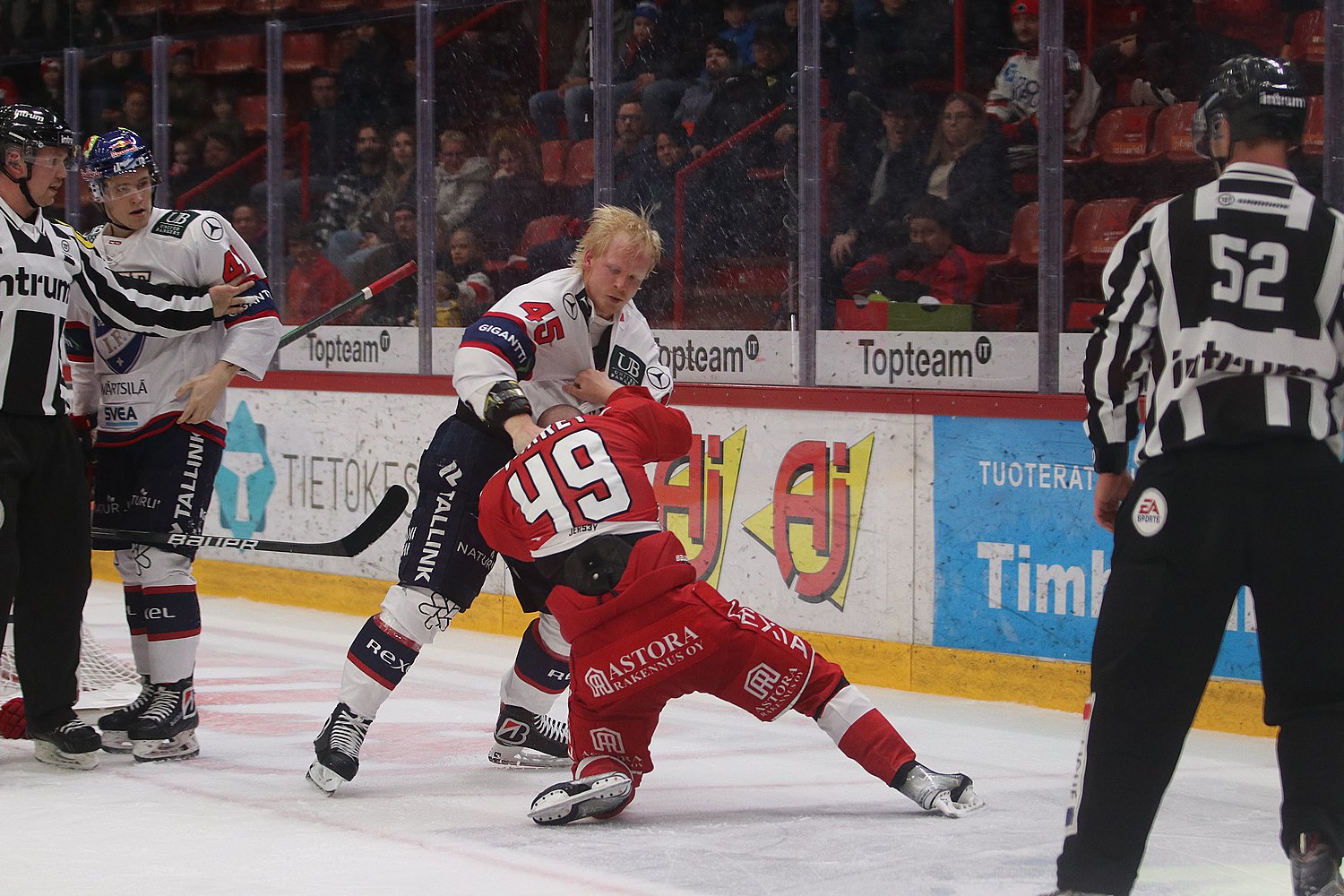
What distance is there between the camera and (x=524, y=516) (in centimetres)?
317

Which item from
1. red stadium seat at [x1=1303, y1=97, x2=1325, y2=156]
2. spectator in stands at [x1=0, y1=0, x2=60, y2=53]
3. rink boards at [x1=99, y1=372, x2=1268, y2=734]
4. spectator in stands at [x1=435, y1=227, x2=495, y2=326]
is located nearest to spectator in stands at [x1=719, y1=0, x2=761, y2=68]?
rink boards at [x1=99, y1=372, x2=1268, y2=734]

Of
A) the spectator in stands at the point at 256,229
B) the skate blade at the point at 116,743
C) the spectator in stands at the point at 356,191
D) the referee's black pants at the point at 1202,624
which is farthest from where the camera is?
the spectator in stands at the point at 256,229

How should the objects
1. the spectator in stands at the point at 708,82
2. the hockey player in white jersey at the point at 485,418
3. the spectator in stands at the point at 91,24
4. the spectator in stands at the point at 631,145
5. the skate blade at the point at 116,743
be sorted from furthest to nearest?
the spectator in stands at the point at 91,24, the spectator in stands at the point at 631,145, the spectator in stands at the point at 708,82, the skate blade at the point at 116,743, the hockey player in white jersey at the point at 485,418

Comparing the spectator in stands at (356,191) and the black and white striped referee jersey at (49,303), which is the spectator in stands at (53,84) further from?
the black and white striped referee jersey at (49,303)

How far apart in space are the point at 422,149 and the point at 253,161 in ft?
3.55

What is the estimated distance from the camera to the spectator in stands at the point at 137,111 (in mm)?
7609

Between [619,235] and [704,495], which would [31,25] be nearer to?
[704,495]

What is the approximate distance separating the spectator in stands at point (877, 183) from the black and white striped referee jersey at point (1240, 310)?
302 cm

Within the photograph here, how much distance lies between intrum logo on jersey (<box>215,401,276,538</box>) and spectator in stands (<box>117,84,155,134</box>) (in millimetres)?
1507

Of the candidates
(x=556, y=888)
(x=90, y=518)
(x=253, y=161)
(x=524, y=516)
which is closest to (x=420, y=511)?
(x=524, y=516)

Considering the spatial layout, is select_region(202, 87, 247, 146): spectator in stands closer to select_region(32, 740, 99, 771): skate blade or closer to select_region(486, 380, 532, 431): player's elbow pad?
select_region(32, 740, 99, 771): skate blade

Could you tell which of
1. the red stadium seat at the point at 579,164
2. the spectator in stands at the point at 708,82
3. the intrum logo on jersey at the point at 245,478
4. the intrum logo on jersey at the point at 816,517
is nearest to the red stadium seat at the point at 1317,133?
the intrum logo on jersey at the point at 816,517

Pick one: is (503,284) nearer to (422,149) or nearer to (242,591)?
(422,149)

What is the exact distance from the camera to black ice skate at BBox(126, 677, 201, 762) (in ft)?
12.6
